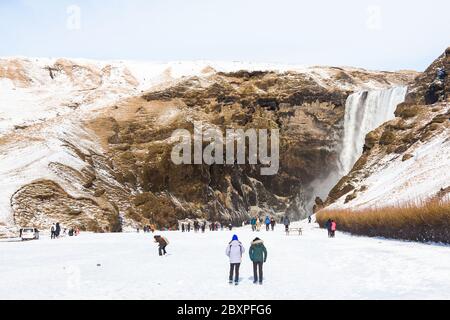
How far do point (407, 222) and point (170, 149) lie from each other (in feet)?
174

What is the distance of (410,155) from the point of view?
51.7m

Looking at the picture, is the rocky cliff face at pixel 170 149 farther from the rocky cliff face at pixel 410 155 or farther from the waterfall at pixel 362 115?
the rocky cliff face at pixel 410 155

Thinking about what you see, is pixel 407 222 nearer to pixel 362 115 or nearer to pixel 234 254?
pixel 234 254

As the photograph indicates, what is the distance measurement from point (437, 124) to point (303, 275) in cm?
4115

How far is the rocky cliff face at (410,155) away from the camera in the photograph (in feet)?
128

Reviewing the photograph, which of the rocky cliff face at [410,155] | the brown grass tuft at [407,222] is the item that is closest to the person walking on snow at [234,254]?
the brown grass tuft at [407,222]

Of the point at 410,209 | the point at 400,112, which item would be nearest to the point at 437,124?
the point at 400,112

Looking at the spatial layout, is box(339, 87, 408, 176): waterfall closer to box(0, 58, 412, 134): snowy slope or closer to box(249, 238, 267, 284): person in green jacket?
box(0, 58, 412, 134): snowy slope

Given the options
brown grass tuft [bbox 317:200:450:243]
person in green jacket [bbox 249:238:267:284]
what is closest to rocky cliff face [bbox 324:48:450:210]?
brown grass tuft [bbox 317:200:450:243]

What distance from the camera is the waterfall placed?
2963 inches

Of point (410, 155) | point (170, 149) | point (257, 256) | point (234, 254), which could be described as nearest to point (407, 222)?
point (257, 256)

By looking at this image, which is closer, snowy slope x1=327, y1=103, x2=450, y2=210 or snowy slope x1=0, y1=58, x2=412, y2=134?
snowy slope x1=327, y1=103, x2=450, y2=210

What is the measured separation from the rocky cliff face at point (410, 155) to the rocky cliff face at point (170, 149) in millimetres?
22009

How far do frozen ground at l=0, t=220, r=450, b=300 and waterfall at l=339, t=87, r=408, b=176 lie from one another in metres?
52.3
